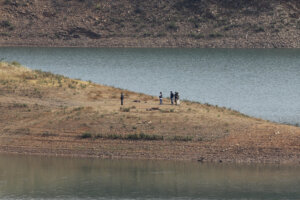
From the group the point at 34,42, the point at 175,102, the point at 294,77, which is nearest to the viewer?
the point at 175,102

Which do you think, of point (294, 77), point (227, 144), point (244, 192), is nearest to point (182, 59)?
point (294, 77)

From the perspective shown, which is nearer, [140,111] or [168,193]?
[168,193]

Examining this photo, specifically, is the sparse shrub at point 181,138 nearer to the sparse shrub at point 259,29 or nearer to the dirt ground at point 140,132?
the dirt ground at point 140,132

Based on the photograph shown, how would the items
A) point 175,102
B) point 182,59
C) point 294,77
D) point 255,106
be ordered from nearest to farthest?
point 175,102 < point 255,106 < point 294,77 < point 182,59

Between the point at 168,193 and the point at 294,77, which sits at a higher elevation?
the point at 294,77

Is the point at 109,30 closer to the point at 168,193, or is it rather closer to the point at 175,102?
the point at 175,102

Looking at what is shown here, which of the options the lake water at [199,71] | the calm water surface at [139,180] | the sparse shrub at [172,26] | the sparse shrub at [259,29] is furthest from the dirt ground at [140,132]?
the sparse shrub at [172,26]

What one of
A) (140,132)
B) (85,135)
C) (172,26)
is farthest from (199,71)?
(85,135)

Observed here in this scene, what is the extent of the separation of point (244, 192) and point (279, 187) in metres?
2.53

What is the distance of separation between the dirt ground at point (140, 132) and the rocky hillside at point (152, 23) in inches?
2881

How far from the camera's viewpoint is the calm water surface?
47.7 m

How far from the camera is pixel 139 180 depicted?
51781 millimetres

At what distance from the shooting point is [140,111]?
60.4 m

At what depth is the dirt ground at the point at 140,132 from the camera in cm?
5481
